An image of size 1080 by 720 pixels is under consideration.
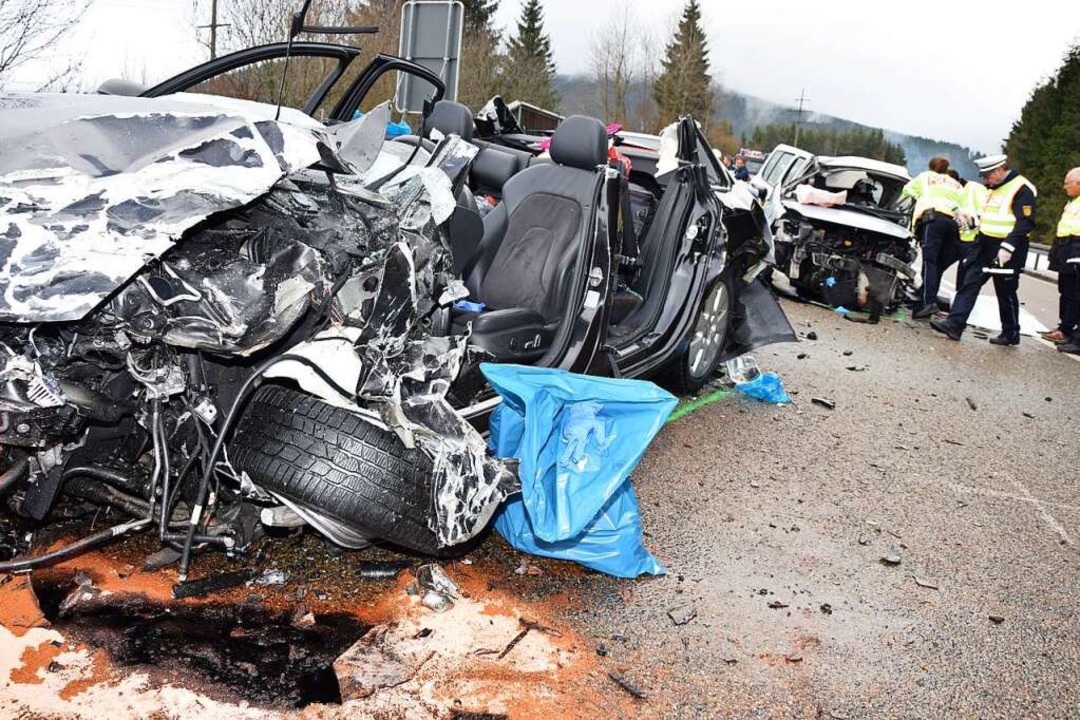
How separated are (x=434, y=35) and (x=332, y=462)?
689cm

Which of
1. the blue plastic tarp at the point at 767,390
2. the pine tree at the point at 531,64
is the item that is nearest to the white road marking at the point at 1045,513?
the blue plastic tarp at the point at 767,390

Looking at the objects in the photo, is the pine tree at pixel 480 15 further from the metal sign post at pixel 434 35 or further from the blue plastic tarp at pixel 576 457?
the blue plastic tarp at pixel 576 457

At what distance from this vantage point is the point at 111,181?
2375 mm

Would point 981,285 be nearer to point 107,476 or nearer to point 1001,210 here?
point 1001,210

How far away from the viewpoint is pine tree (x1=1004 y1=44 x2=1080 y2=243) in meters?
32.9

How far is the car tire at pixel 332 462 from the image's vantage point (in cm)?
258

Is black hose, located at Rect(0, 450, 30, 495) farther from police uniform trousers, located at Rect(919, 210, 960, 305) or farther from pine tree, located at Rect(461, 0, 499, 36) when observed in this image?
pine tree, located at Rect(461, 0, 499, 36)

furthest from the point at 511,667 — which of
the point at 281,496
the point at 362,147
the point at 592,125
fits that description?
the point at 592,125

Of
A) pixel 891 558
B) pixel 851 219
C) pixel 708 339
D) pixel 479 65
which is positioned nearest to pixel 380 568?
pixel 891 558

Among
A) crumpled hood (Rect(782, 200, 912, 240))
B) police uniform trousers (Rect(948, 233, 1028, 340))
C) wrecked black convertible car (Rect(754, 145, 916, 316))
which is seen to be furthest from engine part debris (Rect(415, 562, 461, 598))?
police uniform trousers (Rect(948, 233, 1028, 340))

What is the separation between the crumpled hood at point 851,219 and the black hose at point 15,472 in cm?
855

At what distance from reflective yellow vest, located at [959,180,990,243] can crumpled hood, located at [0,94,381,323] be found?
28.4 ft

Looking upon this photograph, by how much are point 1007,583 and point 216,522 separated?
10.2ft

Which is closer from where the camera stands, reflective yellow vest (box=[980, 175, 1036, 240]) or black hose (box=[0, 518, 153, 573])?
black hose (box=[0, 518, 153, 573])
